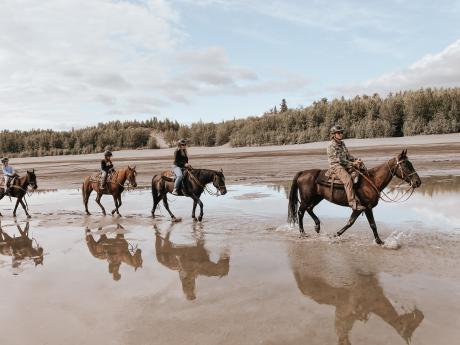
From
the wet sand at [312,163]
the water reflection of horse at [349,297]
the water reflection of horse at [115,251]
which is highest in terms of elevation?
the wet sand at [312,163]

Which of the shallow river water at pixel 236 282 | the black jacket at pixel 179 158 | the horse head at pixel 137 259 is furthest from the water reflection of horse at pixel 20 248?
the black jacket at pixel 179 158

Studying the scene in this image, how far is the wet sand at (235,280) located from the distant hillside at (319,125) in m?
31.7

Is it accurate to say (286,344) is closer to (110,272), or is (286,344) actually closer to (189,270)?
(189,270)

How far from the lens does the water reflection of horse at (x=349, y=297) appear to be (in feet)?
14.8

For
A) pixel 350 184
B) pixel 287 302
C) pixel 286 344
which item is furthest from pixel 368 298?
pixel 350 184

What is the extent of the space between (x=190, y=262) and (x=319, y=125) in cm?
4491

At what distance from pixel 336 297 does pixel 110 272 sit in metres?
4.08

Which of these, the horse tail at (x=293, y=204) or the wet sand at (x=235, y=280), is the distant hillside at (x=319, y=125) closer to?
the wet sand at (x=235, y=280)

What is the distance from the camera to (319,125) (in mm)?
49906

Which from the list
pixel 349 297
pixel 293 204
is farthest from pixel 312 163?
pixel 349 297

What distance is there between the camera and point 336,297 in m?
5.41

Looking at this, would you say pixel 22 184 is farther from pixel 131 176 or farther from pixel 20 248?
pixel 20 248

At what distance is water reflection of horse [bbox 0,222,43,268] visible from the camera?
27.0 ft

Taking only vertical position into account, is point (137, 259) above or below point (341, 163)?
below
